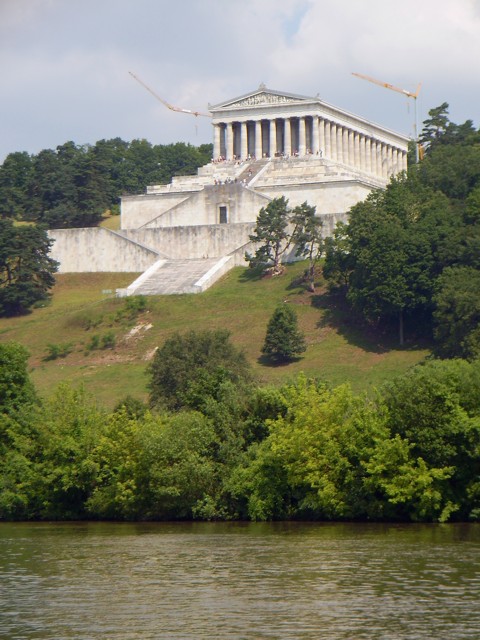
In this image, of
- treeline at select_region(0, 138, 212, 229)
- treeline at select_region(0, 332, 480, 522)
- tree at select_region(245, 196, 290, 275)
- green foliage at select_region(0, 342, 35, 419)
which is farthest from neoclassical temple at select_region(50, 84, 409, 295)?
treeline at select_region(0, 332, 480, 522)

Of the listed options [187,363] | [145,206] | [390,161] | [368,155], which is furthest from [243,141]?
[187,363]

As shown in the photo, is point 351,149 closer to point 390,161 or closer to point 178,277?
point 390,161

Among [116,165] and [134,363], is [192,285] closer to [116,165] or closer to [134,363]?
[134,363]

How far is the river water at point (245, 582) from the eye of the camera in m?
27.7

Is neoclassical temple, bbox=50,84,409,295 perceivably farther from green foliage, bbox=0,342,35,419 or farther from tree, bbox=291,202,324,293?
green foliage, bbox=0,342,35,419

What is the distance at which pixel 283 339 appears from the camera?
73938mm

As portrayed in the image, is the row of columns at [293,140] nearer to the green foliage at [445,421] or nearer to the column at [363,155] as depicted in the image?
the column at [363,155]

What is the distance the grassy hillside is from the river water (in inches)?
1038

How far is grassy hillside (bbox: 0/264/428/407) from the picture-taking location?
237 ft

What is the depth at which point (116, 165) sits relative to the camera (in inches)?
5374

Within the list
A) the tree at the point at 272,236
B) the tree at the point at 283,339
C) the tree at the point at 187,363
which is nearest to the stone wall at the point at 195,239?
the tree at the point at 272,236

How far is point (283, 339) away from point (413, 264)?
8.24 meters

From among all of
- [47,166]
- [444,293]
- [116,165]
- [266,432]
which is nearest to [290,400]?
[266,432]

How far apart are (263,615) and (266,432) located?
64.5ft
